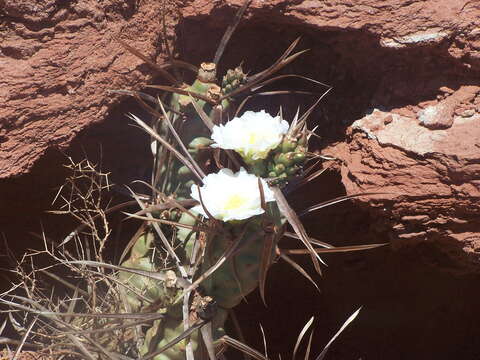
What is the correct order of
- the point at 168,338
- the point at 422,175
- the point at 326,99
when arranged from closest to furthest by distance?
the point at 168,338 < the point at 422,175 < the point at 326,99

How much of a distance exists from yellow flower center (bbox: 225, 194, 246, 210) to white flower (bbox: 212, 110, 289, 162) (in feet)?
0.34

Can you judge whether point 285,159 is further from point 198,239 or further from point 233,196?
point 198,239

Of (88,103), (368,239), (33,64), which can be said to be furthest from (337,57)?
(33,64)

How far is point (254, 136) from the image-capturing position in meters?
1.09

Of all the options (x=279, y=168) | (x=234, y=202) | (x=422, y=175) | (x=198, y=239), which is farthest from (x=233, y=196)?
(x=422, y=175)

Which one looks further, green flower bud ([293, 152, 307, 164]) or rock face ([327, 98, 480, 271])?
rock face ([327, 98, 480, 271])

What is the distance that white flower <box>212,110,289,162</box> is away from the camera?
1.08m

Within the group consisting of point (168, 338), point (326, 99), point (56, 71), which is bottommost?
point (168, 338)

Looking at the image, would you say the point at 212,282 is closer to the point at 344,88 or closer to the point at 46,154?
the point at 46,154

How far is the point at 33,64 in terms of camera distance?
1.41 metres

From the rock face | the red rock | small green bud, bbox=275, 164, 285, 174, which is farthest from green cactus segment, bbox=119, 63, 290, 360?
the rock face

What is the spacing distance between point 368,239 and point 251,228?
0.74 meters

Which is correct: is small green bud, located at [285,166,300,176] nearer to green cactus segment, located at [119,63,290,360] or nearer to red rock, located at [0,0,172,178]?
green cactus segment, located at [119,63,290,360]

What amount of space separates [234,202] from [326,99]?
0.74 m
